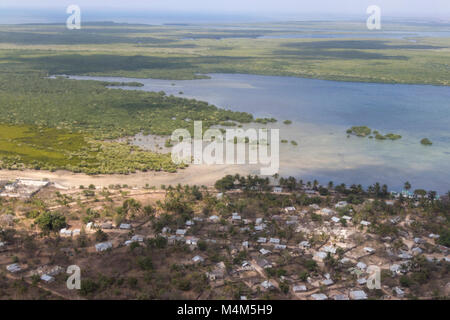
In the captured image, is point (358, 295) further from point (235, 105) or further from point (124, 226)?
point (235, 105)

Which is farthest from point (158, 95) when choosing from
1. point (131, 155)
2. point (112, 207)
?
point (112, 207)

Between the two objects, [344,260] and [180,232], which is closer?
[344,260]

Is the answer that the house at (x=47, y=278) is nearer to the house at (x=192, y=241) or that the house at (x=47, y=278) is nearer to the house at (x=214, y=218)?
the house at (x=192, y=241)

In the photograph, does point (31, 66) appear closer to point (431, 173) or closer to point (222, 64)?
point (222, 64)

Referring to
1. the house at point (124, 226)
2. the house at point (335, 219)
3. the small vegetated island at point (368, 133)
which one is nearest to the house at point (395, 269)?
the house at point (335, 219)

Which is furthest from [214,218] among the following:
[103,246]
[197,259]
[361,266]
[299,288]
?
[361,266]
